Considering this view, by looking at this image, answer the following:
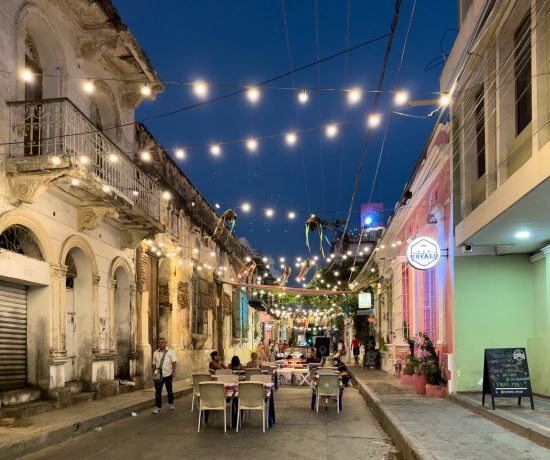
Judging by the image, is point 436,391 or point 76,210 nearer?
point 76,210

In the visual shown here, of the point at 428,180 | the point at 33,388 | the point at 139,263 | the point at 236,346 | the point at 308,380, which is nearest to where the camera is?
the point at 33,388

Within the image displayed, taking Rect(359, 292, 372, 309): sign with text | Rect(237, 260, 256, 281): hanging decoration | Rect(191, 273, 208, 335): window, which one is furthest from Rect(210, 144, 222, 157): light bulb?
Rect(359, 292, 372, 309): sign with text

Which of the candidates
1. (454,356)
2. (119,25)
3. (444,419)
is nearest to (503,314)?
(454,356)

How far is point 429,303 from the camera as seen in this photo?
1878 centimetres

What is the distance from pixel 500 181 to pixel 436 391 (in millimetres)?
6090

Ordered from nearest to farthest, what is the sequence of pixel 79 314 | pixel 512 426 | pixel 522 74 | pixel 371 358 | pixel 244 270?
pixel 512 426, pixel 522 74, pixel 79 314, pixel 371 358, pixel 244 270

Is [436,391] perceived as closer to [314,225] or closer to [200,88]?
[314,225]

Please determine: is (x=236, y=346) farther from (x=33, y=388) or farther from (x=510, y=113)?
(x=510, y=113)

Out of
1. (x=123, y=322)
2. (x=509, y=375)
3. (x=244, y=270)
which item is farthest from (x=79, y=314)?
(x=244, y=270)

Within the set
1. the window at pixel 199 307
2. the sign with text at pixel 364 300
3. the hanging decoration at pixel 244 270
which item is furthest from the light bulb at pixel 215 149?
the sign with text at pixel 364 300

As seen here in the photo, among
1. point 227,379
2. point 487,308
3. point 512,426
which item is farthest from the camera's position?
point 487,308

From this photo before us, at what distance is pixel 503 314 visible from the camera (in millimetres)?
14523

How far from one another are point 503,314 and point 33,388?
34.2 ft

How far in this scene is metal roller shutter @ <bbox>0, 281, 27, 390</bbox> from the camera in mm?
12211
